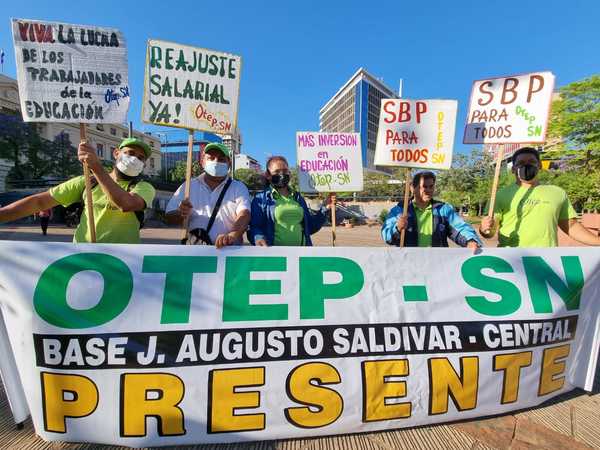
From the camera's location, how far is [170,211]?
249 centimetres

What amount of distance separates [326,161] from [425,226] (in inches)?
57.3

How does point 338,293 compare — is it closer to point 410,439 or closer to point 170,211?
point 410,439

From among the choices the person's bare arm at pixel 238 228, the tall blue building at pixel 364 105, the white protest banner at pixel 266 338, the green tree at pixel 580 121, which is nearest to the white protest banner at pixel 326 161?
the person's bare arm at pixel 238 228

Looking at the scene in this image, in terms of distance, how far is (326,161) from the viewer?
12.0 feet

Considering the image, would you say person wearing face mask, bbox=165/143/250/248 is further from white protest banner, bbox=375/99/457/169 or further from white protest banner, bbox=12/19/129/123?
white protest banner, bbox=375/99/457/169

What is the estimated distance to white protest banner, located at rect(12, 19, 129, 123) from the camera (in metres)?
2.01

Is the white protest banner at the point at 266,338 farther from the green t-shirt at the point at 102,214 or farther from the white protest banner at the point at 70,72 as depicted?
the white protest banner at the point at 70,72

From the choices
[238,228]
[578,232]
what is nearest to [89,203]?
[238,228]

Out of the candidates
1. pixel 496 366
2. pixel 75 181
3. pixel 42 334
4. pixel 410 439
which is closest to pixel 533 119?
pixel 496 366

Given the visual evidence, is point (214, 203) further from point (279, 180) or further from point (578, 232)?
point (578, 232)

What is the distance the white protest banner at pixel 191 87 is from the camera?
8.29 feet

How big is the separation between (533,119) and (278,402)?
3.18 m

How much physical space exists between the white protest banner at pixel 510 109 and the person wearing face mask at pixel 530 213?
0.61 feet

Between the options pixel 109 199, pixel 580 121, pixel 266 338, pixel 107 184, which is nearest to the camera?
pixel 266 338
